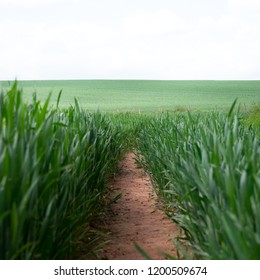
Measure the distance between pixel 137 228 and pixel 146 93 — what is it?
34.2 m

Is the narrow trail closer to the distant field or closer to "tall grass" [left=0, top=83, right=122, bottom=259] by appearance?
"tall grass" [left=0, top=83, right=122, bottom=259]

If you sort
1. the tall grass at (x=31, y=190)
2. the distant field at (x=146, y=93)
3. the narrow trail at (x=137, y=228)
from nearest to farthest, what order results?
the tall grass at (x=31, y=190) < the narrow trail at (x=137, y=228) < the distant field at (x=146, y=93)

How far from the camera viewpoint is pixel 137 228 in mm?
4074

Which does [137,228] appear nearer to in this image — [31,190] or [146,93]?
[31,190]

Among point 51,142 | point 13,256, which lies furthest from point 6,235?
point 51,142

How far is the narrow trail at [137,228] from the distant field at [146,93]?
2284cm

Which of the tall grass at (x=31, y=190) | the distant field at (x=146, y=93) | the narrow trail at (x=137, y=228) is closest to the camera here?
the tall grass at (x=31, y=190)

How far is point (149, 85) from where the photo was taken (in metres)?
42.9

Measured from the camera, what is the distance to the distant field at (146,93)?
99.0ft

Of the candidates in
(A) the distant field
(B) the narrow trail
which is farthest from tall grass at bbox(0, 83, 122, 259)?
(A) the distant field

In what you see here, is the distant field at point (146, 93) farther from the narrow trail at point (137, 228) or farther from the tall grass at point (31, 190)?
the tall grass at point (31, 190)

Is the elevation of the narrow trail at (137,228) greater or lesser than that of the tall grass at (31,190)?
lesser

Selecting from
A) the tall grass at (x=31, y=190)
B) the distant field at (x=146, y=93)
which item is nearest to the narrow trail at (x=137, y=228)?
the tall grass at (x=31, y=190)
